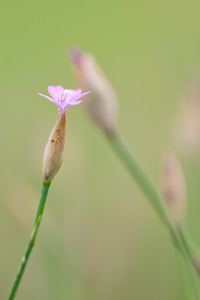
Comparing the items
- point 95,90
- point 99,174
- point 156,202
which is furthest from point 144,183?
point 99,174

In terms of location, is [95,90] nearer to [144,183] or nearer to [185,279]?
[144,183]

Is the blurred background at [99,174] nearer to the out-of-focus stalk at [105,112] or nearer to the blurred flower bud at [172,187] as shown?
the out-of-focus stalk at [105,112]

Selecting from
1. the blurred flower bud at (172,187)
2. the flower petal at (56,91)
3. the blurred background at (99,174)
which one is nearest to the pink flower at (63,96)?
the flower petal at (56,91)

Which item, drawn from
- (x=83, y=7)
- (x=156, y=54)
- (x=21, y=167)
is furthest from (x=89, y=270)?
(x=83, y=7)

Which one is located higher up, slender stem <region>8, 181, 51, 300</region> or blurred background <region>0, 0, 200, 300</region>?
blurred background <region>0, 0, 200, 300</region>

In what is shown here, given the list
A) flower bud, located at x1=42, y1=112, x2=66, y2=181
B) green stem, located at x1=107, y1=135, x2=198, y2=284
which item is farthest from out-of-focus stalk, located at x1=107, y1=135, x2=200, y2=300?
flower bud, located at x1=42, y1=112, x2=66, y2=181

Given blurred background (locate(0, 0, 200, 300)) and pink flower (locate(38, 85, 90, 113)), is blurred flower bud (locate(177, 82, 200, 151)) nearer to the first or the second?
blurred background (locate(0, 0, 200, 300))
